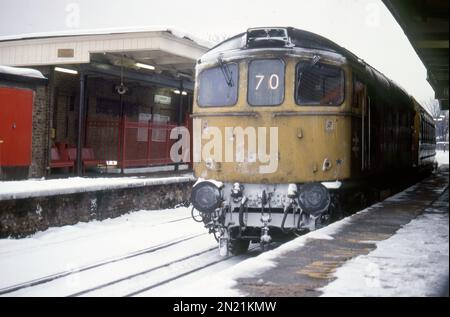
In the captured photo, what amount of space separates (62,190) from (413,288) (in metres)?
7.55

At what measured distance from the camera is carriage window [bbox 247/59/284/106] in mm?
7562

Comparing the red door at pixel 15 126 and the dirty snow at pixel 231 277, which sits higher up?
the red door at pixel 15 126

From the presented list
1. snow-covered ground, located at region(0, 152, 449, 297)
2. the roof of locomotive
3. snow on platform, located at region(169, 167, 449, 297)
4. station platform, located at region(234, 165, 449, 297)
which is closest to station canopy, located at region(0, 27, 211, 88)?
snow-covered ground, located at region(0, 152, 449, 297)

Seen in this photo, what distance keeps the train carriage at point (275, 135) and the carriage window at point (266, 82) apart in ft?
0.05

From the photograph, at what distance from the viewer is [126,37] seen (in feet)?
44.6

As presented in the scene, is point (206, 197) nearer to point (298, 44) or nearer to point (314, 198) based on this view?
point (314, 198)

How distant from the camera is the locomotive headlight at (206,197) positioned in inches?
291

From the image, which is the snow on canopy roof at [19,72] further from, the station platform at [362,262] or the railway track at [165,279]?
the station platform at [362,262]

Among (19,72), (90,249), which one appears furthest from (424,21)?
(19,72)

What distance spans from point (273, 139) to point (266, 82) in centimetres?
→ 89

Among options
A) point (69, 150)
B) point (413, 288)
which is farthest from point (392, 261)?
point (69, 150)

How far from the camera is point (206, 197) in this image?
7457mm

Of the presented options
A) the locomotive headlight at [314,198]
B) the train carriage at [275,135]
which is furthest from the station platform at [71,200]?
the locomotive headlight at [314,198]
